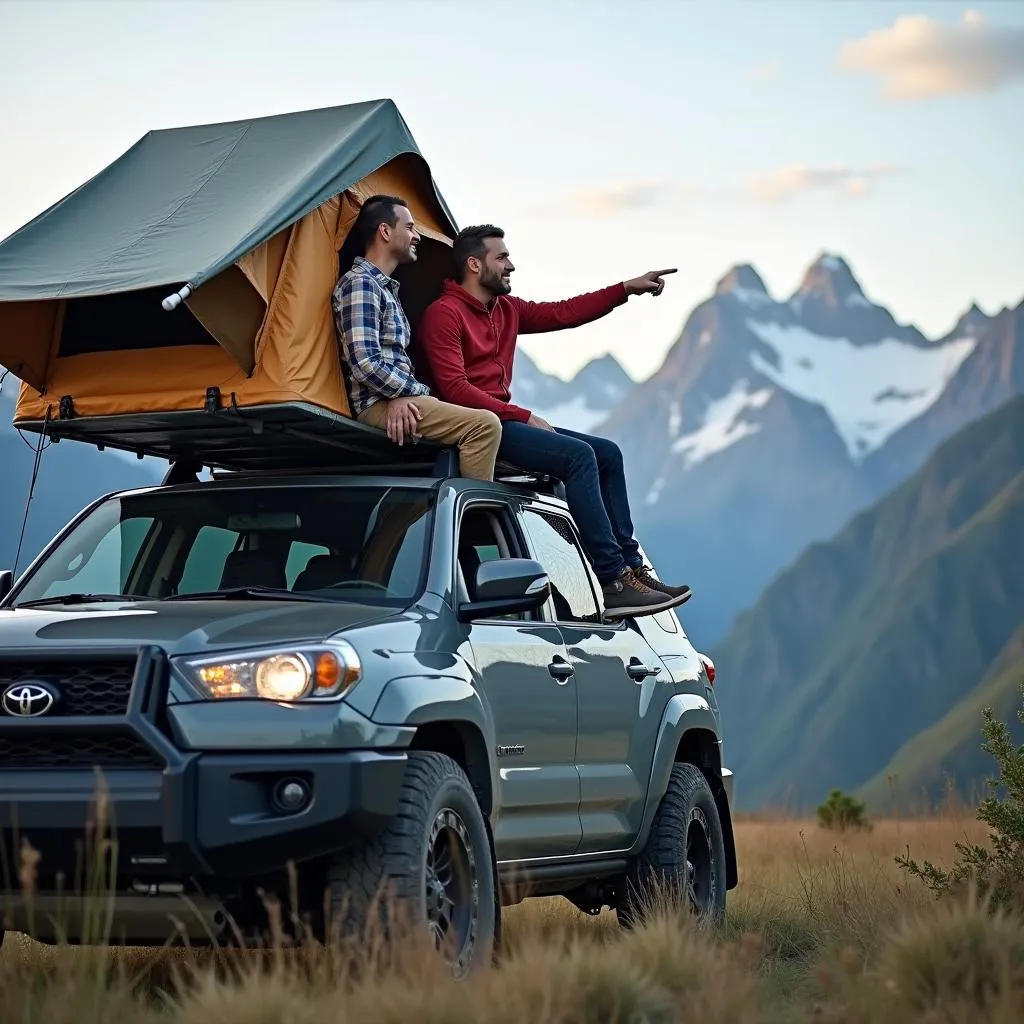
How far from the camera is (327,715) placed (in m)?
5.79

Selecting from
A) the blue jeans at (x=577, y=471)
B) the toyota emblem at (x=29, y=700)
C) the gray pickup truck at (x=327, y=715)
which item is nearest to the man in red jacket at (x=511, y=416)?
the blue jeans at (x=577, y=471)

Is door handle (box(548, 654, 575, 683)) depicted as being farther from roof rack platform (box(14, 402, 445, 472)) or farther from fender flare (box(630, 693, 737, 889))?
roof rack platform (box(14, 402, 445, 472))

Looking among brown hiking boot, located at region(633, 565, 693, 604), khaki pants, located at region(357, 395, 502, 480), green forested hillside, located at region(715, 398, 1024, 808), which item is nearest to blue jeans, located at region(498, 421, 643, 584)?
brown hiking boot, located at region(633, 565, 693, 604)

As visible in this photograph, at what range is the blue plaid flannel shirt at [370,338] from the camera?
7879mm

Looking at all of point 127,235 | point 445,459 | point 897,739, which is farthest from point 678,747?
point 897,739

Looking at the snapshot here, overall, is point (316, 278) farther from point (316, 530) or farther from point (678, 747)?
point (678, 747)

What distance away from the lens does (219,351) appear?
765 centimetres

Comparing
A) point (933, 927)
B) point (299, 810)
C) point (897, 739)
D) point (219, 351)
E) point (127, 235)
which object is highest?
point (127, 235)

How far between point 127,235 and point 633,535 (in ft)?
9.17

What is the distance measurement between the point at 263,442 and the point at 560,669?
174cm

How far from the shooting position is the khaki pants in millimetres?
7953

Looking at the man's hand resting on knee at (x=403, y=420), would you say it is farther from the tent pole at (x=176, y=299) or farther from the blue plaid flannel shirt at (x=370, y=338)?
the tent pole at (x=176, y=299)

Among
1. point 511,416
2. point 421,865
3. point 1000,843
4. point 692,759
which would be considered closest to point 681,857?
point 692,759

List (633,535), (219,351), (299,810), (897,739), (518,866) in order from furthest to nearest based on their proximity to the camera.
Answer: (897,739) < (633,535) < (219,351) < (518,866) < (299,810)
